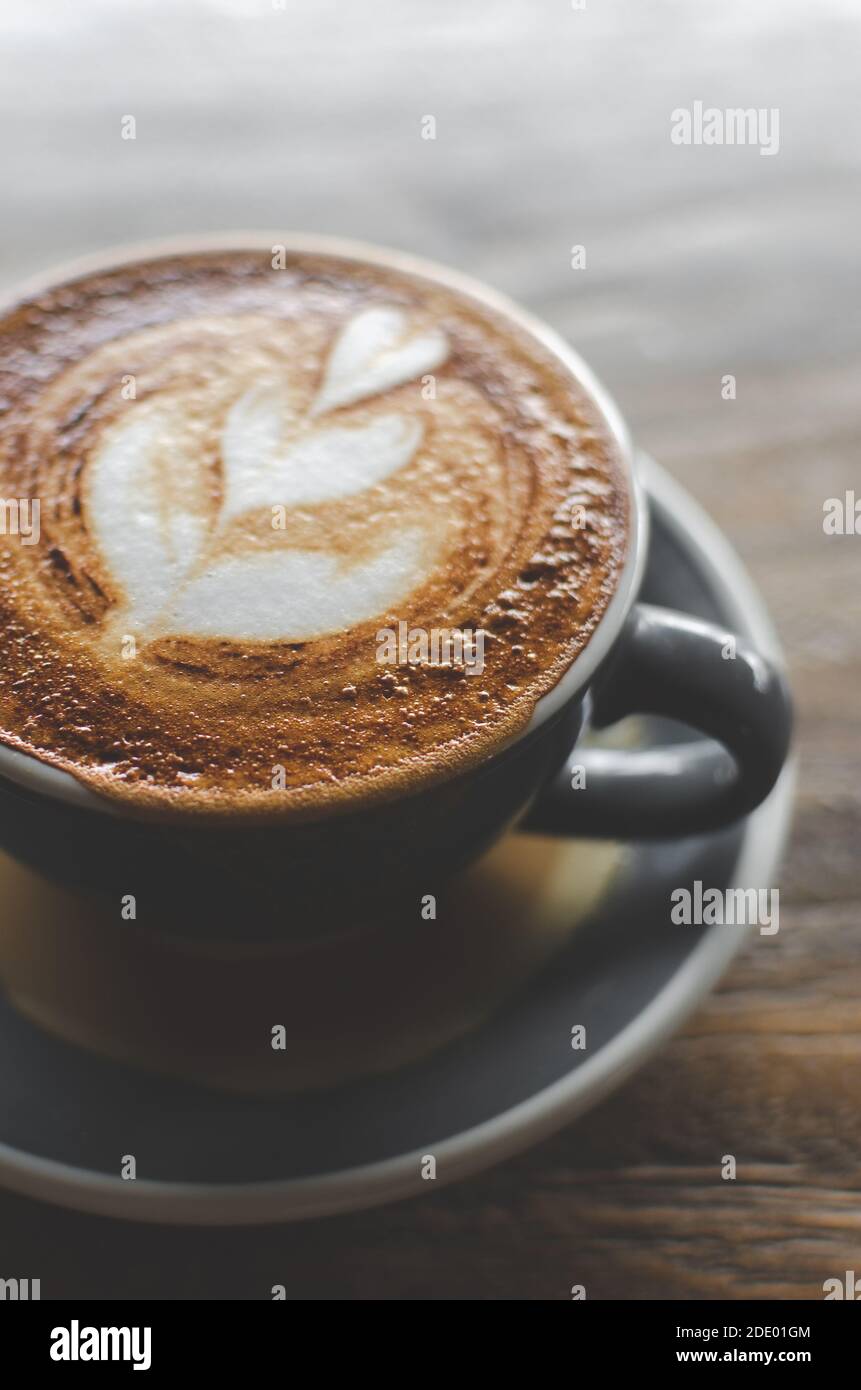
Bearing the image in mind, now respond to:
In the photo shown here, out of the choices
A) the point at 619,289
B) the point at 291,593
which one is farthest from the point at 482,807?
the point at 619,289

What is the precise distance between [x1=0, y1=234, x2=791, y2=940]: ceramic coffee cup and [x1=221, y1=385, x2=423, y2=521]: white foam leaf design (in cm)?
17

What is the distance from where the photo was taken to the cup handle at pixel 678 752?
0.82 metres

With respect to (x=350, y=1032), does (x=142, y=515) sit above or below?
above

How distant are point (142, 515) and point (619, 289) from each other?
872 mm

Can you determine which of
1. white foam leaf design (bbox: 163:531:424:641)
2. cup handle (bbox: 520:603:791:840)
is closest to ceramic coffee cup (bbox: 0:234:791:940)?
cup handle (bbox: 520:603:791:840)

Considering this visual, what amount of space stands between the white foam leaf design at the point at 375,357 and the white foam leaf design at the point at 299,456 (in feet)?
0.11

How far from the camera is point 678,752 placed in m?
0.94

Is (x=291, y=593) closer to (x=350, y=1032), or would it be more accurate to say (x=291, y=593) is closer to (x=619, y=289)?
(x=350, y=1032)

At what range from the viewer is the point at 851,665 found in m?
1.20

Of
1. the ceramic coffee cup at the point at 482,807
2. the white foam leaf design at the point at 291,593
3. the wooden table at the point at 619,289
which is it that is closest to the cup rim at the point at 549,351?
the ceramic coffee cup at the point at 482,807

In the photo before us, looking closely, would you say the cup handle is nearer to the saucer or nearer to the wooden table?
the saucer

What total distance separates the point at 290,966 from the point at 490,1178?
0.21 metres

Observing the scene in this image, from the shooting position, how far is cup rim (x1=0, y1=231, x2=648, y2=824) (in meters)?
0.73
